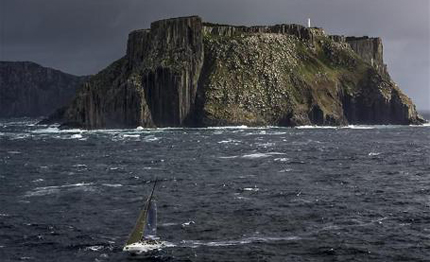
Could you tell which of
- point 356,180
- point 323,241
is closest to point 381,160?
point 356,180

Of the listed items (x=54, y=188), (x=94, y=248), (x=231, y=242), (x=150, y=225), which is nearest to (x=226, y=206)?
(x=231, y=242)

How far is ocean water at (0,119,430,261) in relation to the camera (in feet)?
150

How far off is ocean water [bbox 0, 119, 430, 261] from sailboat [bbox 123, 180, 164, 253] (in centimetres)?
133

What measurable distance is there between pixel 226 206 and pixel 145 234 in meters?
17.4

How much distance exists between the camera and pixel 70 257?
144 feet

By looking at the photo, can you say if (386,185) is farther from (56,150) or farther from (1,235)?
(56,150)

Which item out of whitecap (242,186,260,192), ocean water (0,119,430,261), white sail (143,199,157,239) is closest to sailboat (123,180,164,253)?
white sail (143,199,157,239)

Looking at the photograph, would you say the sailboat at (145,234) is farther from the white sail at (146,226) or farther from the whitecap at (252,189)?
the whitecap at (252,189)

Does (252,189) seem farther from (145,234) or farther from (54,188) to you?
(145,234)

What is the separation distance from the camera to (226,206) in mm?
62781

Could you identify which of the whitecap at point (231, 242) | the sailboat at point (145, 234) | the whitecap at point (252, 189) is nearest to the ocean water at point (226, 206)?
the whitecap at point (231, 242)

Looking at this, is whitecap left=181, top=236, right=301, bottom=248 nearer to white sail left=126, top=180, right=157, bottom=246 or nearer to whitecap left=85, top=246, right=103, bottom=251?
white sail left=126, top=180, right=157, bottom=246

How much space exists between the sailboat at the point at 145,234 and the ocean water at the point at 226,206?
1335mm

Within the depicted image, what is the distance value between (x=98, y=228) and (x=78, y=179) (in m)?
33.6
